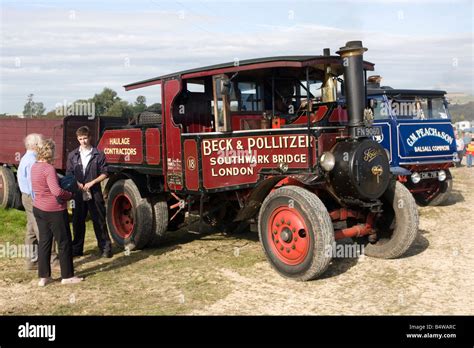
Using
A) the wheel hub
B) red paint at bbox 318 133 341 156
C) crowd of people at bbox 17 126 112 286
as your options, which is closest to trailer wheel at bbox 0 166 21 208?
crowd of people at bbox 17 126 112 286

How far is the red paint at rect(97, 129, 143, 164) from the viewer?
761cm

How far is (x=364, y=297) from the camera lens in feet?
16.3

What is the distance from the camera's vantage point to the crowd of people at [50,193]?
5.38 m

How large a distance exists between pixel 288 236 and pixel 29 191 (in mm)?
2959

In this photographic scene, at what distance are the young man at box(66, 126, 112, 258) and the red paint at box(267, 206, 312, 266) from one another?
2.39 metres

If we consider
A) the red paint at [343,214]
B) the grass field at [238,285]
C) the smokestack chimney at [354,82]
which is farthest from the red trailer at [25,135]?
the smokestack chimney at [354,82]

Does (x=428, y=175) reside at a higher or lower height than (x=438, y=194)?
higher

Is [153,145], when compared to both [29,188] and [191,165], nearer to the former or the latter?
[191,165]

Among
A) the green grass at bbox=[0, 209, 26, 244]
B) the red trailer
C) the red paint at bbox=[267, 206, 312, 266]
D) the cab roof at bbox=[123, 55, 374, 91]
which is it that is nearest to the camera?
the red paint at bbox=[267, 206, 312, 266]

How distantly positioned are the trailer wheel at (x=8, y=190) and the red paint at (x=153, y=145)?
4.66 metres

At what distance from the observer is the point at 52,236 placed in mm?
5578
